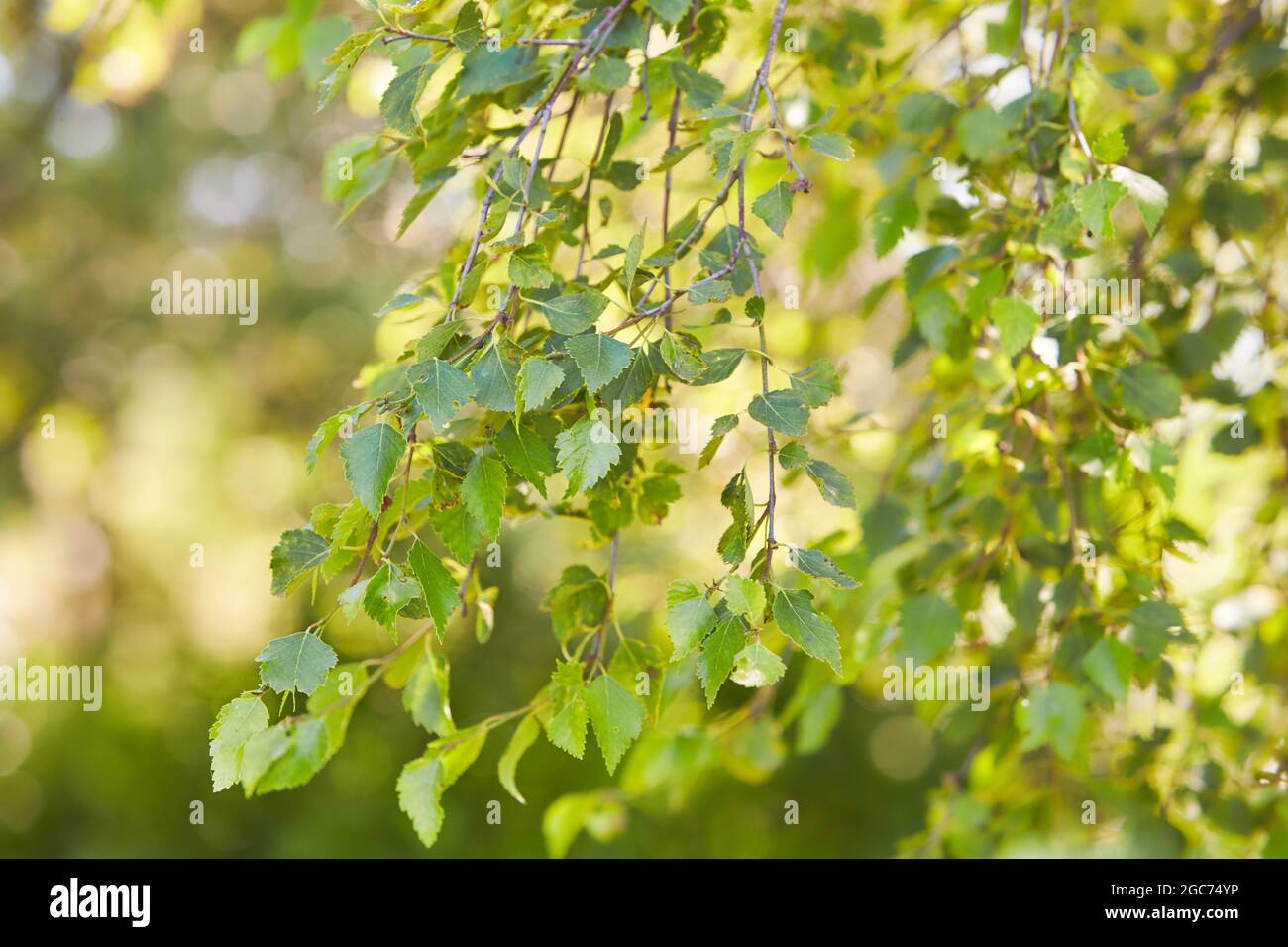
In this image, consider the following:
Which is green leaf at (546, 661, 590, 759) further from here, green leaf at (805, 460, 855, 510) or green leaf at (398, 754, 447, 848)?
green leaf at (805, 460, 855, 510)

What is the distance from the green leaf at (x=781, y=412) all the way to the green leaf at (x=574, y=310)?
0.43ft

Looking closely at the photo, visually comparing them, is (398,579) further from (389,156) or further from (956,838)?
(956,838)

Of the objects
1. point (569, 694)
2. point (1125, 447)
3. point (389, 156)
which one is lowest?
point (569, 694)

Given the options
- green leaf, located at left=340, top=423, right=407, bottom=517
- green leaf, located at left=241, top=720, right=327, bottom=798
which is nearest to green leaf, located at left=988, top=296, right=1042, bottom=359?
green leaf, located at left=340, top=423, right=407, bottom=517

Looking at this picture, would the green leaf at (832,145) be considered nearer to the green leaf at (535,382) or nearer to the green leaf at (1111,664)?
the green leaf at (535,382)

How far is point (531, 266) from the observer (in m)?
0.75

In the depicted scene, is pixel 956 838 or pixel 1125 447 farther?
pixel 956 838

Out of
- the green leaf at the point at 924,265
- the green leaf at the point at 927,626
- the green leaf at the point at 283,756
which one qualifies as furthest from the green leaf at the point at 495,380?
the green leaf at the point at 927,626

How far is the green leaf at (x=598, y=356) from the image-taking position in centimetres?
71

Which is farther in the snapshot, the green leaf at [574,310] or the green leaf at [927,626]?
the green leaf at [927,626]

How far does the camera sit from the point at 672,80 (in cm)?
96
